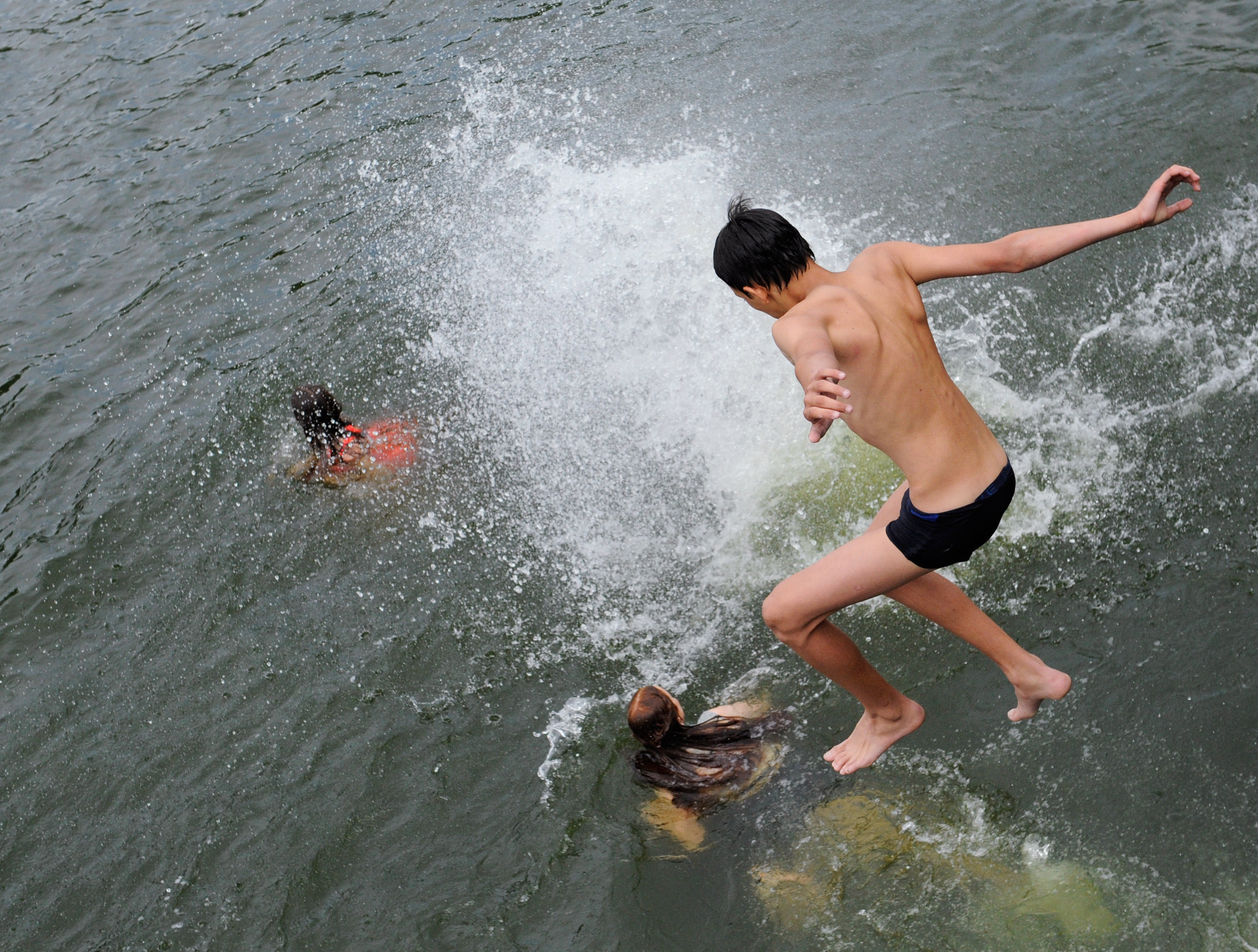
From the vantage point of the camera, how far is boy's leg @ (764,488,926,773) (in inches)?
153

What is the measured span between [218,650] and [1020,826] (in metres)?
4.58

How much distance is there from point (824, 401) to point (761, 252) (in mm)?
884

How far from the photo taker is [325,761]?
5.56 m

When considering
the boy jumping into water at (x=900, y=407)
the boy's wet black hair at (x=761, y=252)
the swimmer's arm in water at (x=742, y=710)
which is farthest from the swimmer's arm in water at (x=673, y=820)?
the boy's wet black hair at (x=761, y=252)

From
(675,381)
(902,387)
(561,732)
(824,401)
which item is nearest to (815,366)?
(824,401)

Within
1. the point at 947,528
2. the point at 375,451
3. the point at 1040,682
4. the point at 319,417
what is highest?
the point at 947,528

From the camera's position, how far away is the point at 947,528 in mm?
3812

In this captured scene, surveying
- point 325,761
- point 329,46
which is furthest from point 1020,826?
point 329,46

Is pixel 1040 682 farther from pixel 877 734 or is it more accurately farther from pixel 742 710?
pixel 742 710

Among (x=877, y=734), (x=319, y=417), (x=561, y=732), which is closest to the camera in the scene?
(x=877, y=734)

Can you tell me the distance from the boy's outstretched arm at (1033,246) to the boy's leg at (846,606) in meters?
0.91

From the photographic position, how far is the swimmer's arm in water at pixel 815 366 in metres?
3.02

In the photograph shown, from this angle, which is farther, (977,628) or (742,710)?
(742,710)

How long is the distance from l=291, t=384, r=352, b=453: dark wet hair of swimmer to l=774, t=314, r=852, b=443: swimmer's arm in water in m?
4.30
